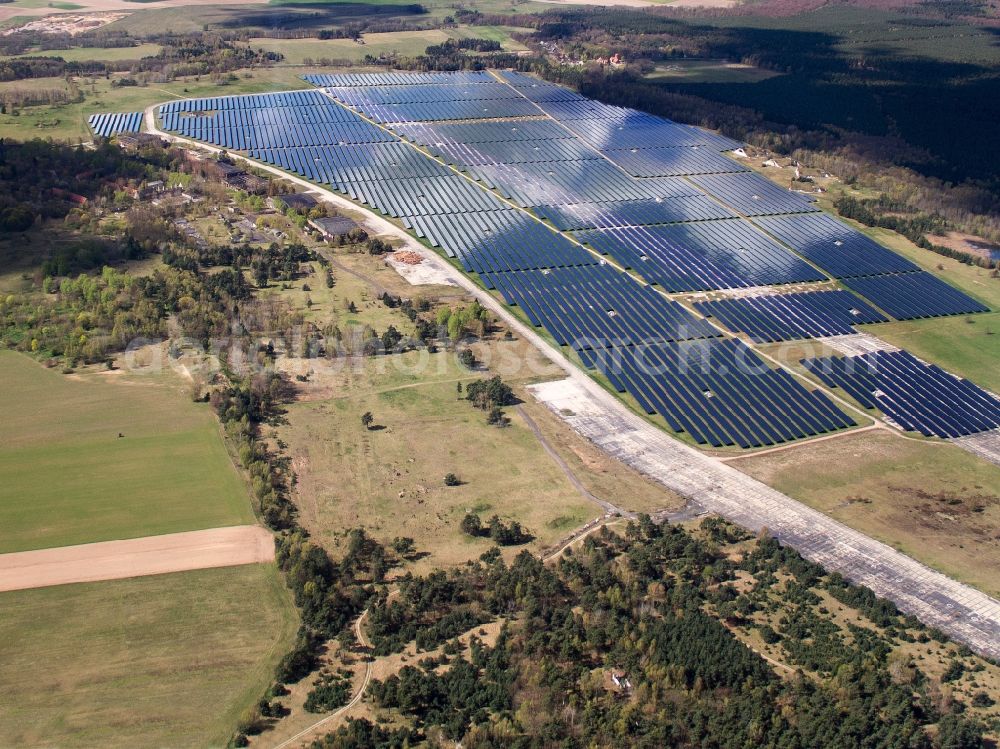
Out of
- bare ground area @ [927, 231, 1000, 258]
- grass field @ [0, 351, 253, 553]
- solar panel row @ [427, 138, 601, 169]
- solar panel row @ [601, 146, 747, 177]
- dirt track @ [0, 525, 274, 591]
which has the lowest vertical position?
dirt track @ [0, 525, 274, 591]

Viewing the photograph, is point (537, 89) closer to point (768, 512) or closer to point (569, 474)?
point (569, 474)

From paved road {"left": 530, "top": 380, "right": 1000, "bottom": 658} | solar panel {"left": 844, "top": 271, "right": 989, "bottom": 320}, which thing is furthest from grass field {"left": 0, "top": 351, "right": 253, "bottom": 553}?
solar panel {"left": 844, "top": 271, "right": 989, "bottom": 320}

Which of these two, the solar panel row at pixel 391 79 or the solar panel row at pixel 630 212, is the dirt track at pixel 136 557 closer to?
the solar panel row at pixel 630 212

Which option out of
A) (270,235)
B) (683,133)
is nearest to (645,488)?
(270,235)

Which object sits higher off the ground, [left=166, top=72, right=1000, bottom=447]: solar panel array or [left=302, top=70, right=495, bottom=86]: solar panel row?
[left=302, top=70, right=495, bottom=86]: solar panel row

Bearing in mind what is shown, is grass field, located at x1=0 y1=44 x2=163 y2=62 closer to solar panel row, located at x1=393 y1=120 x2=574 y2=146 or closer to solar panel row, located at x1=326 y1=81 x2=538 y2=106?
solar panel row, located at x1=326 y1=81 x2=538 y2=106

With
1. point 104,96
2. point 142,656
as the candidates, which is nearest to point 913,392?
point 142,656
